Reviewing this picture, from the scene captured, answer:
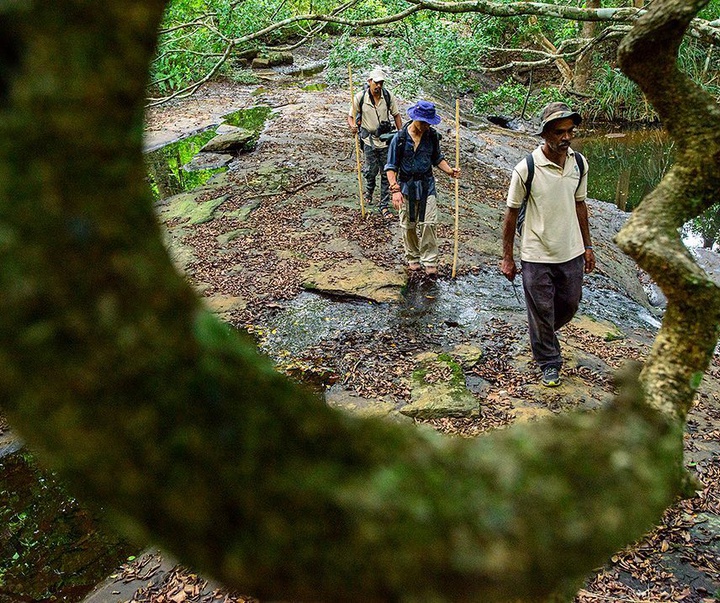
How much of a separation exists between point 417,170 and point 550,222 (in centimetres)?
247

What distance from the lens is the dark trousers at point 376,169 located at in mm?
9109

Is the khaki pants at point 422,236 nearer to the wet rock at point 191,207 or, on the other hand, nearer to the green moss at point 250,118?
the wet rock at point 191,207

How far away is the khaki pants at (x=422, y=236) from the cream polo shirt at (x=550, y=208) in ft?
7.54

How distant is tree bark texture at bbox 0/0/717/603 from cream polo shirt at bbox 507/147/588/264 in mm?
4029

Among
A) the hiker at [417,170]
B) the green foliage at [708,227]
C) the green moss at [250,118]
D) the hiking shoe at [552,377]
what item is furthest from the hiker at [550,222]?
the green moss at [250,118]

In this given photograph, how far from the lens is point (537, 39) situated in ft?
63.1

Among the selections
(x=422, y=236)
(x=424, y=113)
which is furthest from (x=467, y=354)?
(x=424, y=113)

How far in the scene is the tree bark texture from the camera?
0.58 m

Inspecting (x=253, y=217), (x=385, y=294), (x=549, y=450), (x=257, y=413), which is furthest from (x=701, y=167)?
(x=253, y=217)

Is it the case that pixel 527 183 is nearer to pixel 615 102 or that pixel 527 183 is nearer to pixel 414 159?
pixel 414 159

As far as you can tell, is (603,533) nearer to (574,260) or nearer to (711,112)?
(711,112)

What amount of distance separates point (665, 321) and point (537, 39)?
67.0 feet

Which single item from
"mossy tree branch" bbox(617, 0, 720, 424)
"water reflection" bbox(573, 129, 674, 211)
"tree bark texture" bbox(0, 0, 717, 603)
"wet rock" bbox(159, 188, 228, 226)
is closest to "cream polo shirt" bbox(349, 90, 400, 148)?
"wet rock" bbox(159, 188, 228, 226)

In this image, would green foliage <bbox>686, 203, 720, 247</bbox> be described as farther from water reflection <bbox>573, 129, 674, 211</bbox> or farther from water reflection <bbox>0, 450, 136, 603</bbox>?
water reflection <bbox>0, 450, 136, 603</bbox>
